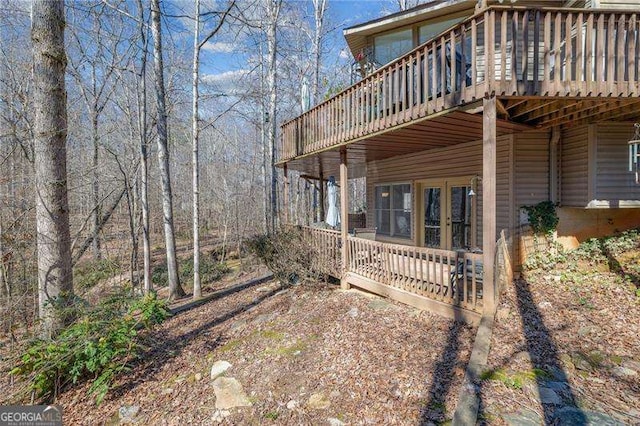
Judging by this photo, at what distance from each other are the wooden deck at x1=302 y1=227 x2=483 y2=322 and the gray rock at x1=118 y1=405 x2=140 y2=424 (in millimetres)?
4199

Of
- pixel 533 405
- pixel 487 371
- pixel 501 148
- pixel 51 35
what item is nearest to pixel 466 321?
pixel 487 371

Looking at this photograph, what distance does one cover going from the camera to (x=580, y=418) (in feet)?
9.14

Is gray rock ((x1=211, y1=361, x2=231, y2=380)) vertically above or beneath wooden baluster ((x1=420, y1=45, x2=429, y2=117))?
beneath

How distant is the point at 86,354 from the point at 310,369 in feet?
9.40

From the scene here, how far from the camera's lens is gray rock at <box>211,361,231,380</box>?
14.7ft

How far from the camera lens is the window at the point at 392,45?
9242 millimetres

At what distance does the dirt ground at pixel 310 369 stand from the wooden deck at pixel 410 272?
0.25 meters

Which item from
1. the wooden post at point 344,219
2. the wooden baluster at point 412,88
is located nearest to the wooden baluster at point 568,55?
the wooden baluster at point 412,88

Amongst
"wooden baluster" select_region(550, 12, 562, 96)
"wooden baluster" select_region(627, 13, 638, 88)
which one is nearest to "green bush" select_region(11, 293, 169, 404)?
A: "wooden baluster" select_region(550, 12, 562, 96)

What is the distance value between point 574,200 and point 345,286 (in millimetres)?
5110

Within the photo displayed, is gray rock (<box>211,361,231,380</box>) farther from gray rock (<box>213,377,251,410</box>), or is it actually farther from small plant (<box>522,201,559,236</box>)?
small plant (<box>522,201,559,236</box>)

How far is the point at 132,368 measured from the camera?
4664mm

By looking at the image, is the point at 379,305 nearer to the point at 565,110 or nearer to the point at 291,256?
the point at 291,256

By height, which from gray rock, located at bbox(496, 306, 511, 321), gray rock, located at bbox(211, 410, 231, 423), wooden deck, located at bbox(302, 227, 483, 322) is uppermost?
wooden deck, located at bbox(302, 227, 483, 322)
